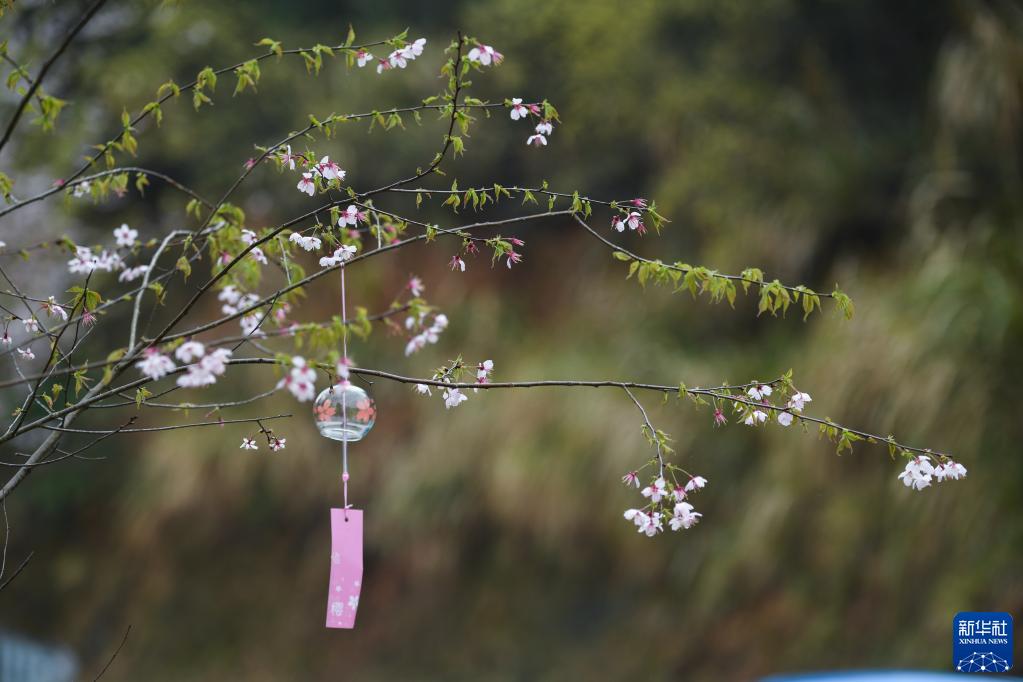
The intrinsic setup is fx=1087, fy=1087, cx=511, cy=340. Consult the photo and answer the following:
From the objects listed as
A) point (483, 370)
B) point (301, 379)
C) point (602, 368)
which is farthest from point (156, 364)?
point (602, 368)

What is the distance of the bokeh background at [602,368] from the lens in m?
5.17

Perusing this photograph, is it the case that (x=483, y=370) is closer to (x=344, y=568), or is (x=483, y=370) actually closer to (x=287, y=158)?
(x=344, y=568)

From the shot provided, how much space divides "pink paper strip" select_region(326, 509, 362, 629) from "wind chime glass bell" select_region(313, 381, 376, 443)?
21 cm

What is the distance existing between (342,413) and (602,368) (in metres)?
4.86

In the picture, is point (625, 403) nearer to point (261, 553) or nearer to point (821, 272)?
point (821, 272)

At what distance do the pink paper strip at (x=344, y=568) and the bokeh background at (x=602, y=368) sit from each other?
310cm

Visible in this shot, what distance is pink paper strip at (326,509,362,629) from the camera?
74.5 inches

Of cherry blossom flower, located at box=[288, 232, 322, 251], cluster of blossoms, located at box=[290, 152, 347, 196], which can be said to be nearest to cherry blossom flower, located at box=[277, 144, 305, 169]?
cluster of blossoms, located at box=[290, 152, 347, 196]

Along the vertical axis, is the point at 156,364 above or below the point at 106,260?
below

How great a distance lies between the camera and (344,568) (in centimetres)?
190

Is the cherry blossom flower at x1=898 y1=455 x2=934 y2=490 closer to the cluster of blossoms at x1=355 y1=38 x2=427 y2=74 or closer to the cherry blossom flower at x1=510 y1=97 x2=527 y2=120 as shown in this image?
the cherry blossom flower at x1=510 y1=97 x2=527 y2=120

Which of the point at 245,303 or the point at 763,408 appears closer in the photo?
the point at 763,408

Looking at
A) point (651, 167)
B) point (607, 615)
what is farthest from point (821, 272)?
point (607, 615)

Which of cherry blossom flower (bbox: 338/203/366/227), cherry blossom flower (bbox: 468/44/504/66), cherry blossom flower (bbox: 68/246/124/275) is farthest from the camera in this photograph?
cherry blossom flower (bbox: 68/246/124/275)
